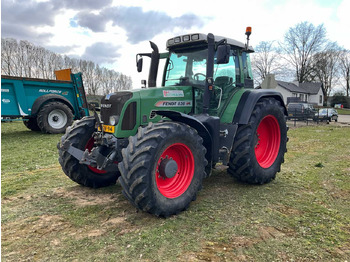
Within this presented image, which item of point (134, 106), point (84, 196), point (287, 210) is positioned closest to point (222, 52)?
point (134, 106)

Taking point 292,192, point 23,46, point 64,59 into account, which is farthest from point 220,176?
point 64,59

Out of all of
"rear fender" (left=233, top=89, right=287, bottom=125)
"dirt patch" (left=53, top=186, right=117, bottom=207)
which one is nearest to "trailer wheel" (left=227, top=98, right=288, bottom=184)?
"rear fender" (left=233, top=89, right=287, bottom=125)

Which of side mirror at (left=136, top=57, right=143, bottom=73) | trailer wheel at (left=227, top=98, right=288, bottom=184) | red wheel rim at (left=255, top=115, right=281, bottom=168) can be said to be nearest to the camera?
trailer wheel at (left=227, top=98, right=288, bottom=184)

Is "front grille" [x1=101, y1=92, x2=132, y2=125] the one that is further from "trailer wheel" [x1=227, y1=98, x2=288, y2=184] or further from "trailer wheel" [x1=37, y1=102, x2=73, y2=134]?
"trailer wheel" [x1=37, y1=102, x2=73, y2=134]

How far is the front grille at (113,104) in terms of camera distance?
382cm

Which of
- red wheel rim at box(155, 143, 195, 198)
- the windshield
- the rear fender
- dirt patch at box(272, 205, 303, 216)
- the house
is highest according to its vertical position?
the house

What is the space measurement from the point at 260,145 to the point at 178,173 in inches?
85.6

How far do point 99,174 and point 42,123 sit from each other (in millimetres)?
7030

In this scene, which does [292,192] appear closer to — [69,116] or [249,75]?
[249,75]

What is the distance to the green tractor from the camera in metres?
3.27

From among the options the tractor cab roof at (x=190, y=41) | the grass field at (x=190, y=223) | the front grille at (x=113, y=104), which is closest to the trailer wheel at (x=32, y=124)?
the grass field at (x=190, y=223)

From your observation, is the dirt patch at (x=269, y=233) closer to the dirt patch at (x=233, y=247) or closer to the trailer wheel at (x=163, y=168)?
the dirt patch at (x=233, y=247)

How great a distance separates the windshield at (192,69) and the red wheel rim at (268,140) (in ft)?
3.62

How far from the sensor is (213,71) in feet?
14.1
